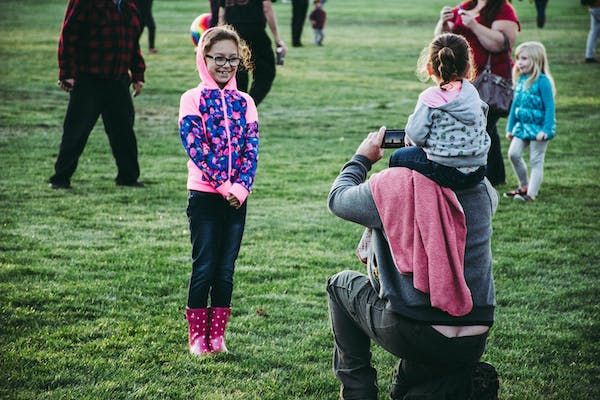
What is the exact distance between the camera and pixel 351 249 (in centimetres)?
708

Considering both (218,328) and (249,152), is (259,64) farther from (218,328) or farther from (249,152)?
(218,328)

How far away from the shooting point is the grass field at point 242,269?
15.1ft

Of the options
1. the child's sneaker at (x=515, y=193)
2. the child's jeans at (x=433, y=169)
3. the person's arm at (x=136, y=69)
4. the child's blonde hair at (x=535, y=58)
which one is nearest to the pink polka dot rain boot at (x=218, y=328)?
the child's jeans at (x=433, y=169)

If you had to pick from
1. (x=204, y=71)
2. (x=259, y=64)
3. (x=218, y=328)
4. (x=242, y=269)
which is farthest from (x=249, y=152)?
(x=259, y=64)

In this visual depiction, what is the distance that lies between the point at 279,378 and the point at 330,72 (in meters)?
16.2

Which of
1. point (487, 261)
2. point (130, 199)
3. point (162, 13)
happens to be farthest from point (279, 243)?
point (162, 13)

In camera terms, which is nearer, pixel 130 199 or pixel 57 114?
pixel 130 199

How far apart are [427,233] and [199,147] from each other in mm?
1688

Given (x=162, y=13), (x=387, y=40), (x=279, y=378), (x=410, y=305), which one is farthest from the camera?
(x=162, y=13)

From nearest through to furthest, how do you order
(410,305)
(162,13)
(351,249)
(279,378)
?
(410,305) < (279,378) < (351,249) < (162,13)

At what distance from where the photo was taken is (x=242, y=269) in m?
6.47

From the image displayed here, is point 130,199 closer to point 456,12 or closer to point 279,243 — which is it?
point 279,243

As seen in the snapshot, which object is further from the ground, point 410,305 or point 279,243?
point 410,305

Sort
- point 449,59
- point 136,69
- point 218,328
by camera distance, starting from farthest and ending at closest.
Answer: point 136,69 → point 218,328 → point 449,59
